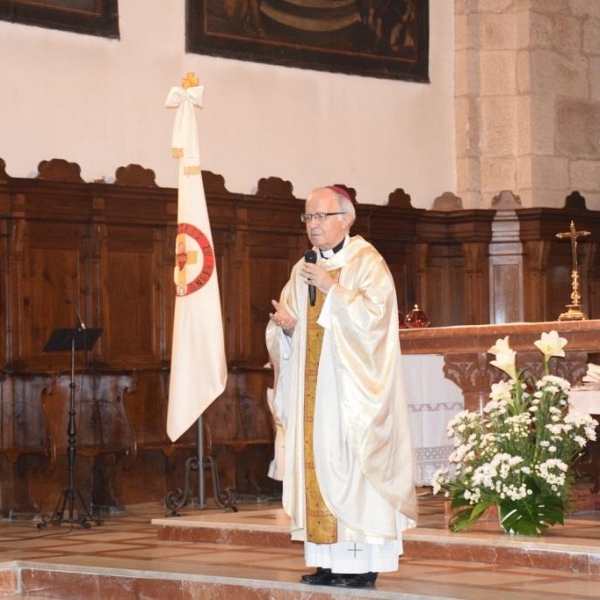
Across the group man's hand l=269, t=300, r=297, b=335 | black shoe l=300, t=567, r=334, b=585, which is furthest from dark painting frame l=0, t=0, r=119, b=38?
black shoe l=300, t=567, r=334, b=585

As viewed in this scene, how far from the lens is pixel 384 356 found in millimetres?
6699

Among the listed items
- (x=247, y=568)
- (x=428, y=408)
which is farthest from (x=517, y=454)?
(x=428, y=408)

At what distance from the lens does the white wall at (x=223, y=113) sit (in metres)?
11.2

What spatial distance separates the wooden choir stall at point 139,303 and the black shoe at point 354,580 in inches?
144

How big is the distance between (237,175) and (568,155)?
3257 mm

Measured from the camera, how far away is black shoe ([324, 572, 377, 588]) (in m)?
6.56

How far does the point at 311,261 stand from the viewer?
248 inches

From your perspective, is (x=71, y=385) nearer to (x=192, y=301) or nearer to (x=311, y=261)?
(x=192, y=301)

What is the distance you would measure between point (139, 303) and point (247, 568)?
178 inches

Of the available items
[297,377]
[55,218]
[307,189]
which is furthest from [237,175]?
[297,377]

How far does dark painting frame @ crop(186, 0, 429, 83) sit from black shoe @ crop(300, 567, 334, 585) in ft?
20.7

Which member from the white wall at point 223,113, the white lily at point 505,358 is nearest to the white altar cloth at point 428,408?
the white lily at point 505,358

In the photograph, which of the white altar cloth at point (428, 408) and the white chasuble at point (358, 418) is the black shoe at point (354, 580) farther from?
the white altar cloth at point (428, 408)

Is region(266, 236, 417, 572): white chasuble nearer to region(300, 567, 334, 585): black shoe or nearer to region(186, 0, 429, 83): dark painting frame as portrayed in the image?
region(300, 567, 334, 585): black shoe
